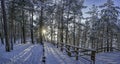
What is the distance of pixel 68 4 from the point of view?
106ft

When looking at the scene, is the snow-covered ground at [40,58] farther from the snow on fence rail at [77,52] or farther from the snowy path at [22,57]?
the snow on fence rail at [77,52]

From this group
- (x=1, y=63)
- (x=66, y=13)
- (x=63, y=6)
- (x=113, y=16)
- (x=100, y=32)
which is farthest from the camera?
(x=100, y=32)

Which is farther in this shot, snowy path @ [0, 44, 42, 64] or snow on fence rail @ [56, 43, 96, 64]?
snowy path @ [0, 44, 42, 64]

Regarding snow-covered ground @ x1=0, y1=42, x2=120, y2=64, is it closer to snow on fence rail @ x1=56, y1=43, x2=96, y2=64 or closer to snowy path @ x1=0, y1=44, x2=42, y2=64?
snowy path @ x1=0, y1=44, x2=42, y2=64

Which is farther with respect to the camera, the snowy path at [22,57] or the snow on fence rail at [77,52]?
the snowy path at [22,57]

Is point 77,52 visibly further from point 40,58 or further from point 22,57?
point 22,57

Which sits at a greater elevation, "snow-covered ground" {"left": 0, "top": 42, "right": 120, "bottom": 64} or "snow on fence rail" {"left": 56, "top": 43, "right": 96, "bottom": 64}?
"snow on fence rail" {"left": 56, "top": 43, "right": 96, "bottom": 64}

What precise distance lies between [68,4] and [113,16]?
10764 mm

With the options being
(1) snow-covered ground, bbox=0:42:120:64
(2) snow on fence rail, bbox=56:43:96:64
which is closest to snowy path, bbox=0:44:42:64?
(1) snow-covered ground, bbox=0:42:120:64

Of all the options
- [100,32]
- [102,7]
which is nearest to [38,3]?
[102,7]

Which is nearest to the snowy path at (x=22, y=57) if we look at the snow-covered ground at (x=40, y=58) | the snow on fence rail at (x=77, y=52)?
the snow-covered ground at (x=40, y=58)

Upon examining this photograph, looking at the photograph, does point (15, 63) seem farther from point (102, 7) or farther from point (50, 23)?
point (50, 23)

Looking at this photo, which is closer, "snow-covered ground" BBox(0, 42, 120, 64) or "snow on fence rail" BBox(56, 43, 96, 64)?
"snow on fence rail" BBox(56, 43, 96, 64)

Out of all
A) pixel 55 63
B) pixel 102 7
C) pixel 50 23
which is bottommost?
pixel 55 63
